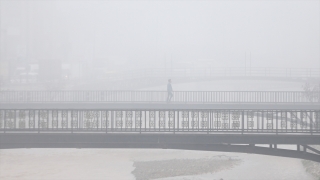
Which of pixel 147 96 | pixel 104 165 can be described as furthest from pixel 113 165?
pixel 147 96

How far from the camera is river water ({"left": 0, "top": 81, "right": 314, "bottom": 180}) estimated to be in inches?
780

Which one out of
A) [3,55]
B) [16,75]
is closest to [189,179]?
[16,75]

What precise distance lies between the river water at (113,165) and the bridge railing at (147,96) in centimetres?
656

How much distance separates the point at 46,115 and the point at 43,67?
110 feet

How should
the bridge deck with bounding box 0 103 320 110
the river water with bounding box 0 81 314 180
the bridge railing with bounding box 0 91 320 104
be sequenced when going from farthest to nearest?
the bridge railing with bounding box 0 91 320 104 → the bridge deck with bounding box 0 103 320 110 → the river water with bounding box 0 81 314 180

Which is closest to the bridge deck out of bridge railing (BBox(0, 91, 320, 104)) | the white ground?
bridge railing (BBox(0, 91, 320, 104))

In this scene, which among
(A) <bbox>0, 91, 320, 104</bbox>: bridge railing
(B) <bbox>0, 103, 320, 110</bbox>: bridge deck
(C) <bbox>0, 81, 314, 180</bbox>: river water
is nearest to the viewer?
(C) <bbox>0, 81, 314, 180</bbox>: river water

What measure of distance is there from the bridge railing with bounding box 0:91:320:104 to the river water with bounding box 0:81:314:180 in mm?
6555

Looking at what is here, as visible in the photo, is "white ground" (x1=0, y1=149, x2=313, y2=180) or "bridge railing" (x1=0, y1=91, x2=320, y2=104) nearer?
"white ground" (x1=0, y1=149, x2=313, y2=180)

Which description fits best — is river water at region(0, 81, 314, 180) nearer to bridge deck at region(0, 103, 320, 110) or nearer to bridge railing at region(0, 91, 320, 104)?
bridge deck at region(0, 103, 320, 110)

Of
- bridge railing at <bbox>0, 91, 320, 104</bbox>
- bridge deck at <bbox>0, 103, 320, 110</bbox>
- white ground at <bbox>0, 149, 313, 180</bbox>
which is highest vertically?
bridge railing at <bbox>0, 91, 320, 104</bbox>

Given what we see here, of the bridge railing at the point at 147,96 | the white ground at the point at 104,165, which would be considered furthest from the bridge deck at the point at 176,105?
the white ground at the point at 104,165

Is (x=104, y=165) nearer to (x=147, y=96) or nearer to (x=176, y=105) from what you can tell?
(x=176, y=105)

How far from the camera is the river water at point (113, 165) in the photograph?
1981 centimetres
